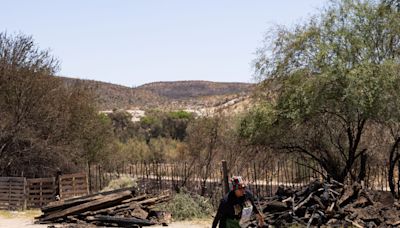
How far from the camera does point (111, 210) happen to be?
18.1 meters

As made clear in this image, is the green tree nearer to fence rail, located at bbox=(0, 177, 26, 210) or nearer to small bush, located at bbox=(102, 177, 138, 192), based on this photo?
small bush, located at bbox=(102, 177, 138, 192)

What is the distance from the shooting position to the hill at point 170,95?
7025cm

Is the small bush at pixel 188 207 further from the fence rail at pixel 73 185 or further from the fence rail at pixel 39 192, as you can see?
the fence rail at pixel 39 192

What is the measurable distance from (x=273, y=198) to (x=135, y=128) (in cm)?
3735

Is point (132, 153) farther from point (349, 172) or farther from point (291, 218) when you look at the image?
point (291, 218)

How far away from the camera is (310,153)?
66.8ft

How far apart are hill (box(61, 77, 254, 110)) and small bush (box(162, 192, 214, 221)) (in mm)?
34358

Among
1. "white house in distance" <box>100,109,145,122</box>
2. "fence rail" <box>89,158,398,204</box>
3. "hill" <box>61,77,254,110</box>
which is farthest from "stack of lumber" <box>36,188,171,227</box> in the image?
"white house in distance" <box>100,109,145,122</box>

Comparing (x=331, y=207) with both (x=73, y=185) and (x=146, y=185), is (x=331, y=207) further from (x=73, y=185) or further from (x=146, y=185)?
(x=73, y=185)

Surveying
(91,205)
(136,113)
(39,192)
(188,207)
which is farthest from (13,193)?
(136,113)

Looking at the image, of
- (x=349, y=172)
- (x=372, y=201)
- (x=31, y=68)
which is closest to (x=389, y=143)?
(x=349, y=172)

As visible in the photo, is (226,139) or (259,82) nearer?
(259,82)

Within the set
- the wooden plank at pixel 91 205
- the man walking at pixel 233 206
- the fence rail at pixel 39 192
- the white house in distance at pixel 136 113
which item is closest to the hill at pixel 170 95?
the white house in distance at pixel 136 113

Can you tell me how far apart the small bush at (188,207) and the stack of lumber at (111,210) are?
Result: 39 centimetres
